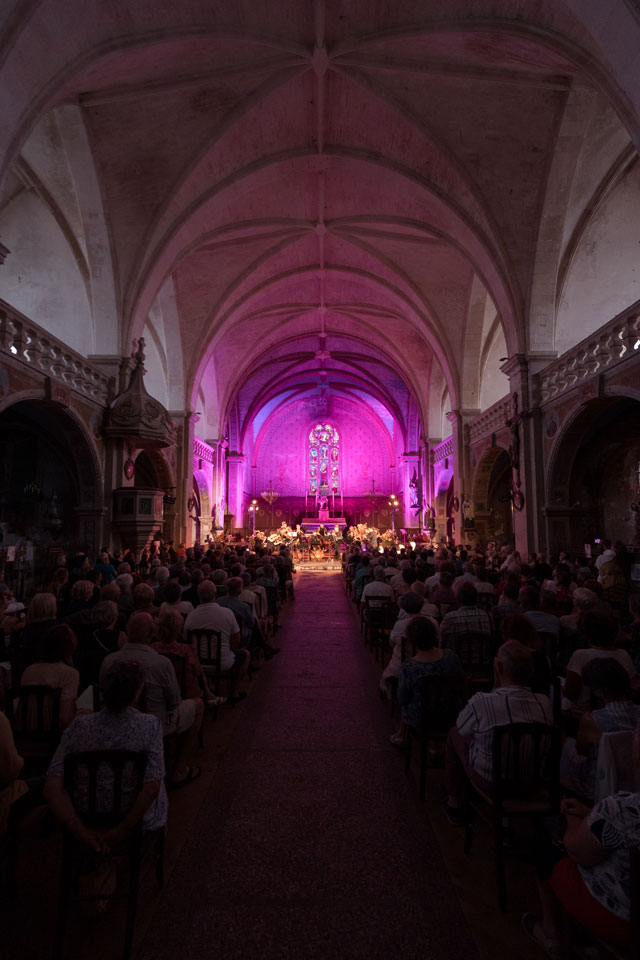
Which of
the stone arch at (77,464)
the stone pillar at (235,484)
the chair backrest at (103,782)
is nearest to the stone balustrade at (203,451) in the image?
the stone pillar at (235,484)

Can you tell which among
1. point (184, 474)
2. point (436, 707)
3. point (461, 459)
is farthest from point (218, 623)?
point (461, 459)

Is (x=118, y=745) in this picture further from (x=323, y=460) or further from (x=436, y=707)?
(x=323, y=460)

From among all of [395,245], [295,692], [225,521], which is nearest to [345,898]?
[295,692]

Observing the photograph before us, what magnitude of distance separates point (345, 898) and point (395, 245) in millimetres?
16858

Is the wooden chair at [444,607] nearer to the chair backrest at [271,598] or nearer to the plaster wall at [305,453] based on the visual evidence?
the chair backrest at [271,598]

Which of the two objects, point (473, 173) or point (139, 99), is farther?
Result: point (473, 173)

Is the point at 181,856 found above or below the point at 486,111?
below

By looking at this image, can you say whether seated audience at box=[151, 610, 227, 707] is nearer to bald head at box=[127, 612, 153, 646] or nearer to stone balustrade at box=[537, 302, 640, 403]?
bald head at box=[127, 612, 153, 646]

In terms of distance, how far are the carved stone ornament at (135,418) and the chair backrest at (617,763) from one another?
1048cm

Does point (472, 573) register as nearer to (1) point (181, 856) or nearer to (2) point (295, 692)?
(2) point (295, 692)

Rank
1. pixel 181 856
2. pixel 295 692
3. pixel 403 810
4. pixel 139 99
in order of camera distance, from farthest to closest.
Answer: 1. pixel 139 99
2. pixel 295 692
3. pixel 403 810
4. pixel 181 856

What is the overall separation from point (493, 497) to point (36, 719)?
16580mm

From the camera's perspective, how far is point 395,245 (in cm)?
1606

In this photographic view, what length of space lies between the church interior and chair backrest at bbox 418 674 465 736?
0.60 feet
